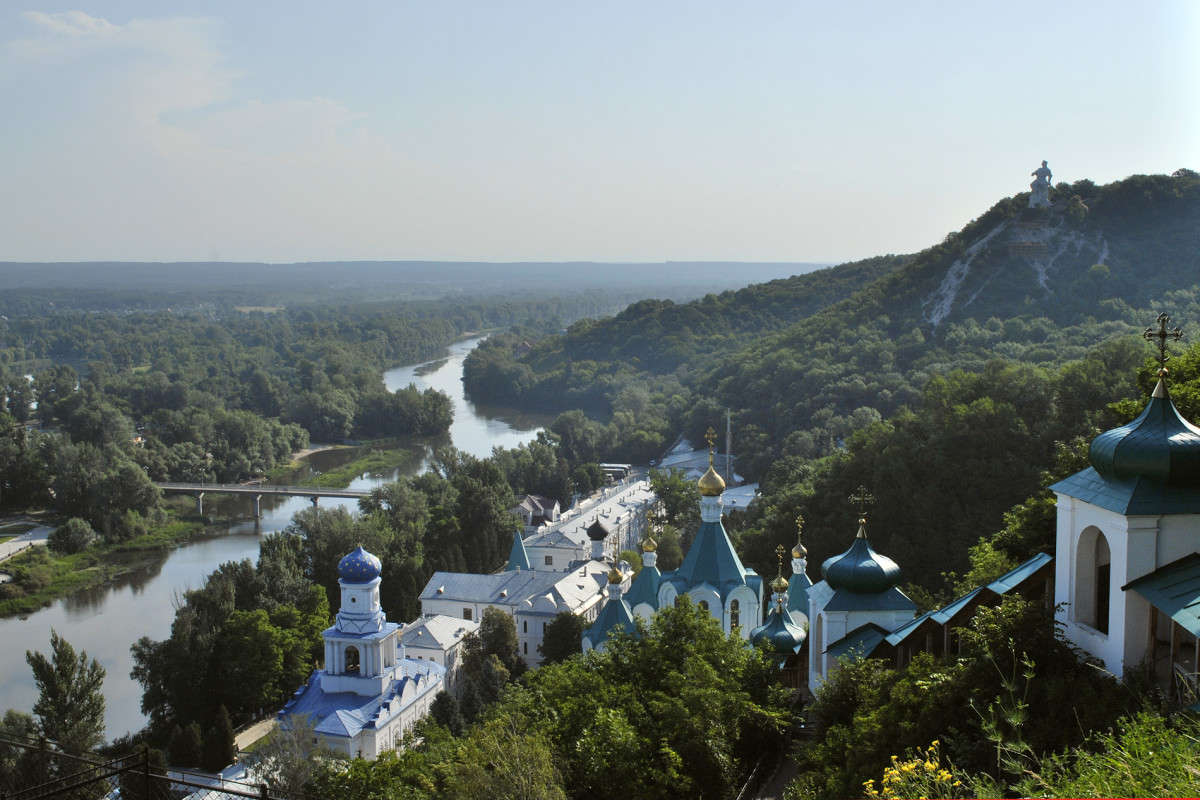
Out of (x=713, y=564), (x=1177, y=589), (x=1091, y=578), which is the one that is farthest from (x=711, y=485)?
(x=1177, y=589)

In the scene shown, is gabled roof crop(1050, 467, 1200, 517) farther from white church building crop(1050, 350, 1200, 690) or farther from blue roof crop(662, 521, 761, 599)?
blue roof crop(662, 521, 761, 599)

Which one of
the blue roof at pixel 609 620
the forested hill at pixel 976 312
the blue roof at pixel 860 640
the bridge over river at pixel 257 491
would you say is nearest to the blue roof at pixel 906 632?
the blue roof at pixel 860 640

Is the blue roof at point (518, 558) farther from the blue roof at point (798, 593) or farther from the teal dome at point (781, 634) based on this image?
the teal dome at point (781, 634)

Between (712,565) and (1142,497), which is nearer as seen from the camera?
(1142,497)

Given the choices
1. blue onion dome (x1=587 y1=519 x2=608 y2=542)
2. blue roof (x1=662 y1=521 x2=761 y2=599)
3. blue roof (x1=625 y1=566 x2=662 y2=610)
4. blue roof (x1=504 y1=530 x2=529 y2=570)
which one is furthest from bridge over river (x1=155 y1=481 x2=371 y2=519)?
blue roof (x1=662 y1=521 x2=761 y2=599)

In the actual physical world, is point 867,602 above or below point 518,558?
above

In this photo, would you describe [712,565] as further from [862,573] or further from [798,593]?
[862,573]
